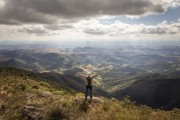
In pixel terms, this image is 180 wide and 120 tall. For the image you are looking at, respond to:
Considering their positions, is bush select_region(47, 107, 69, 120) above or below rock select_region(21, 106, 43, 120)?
above

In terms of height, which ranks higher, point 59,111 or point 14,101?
point 59,111

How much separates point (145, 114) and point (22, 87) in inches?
920

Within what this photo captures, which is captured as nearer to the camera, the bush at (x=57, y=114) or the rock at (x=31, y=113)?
the bush at (x=57, y=114)

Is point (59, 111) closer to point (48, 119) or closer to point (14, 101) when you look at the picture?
point (48, 119)

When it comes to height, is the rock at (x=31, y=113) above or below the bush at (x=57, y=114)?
below

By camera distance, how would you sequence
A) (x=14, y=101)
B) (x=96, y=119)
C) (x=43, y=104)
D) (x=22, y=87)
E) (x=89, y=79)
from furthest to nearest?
(x=22, y=87), (x=89, y=79), (x=14, y=101), (x=43, y=104), (x=96, y=119)

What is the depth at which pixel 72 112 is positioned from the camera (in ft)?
58.2

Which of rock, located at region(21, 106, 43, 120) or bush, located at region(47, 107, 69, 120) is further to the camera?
rock, located at region(21, 106, 43, 120)

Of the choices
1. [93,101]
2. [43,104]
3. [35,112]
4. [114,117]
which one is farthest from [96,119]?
[93,101]

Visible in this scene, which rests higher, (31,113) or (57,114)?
(57,114)

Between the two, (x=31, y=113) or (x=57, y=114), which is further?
(x=31, y=113)

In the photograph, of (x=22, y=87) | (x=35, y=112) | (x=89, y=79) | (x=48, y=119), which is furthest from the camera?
(x=22, y=87)

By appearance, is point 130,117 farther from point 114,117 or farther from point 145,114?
point 145,114

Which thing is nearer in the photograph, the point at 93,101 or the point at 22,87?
the point at 93,101
